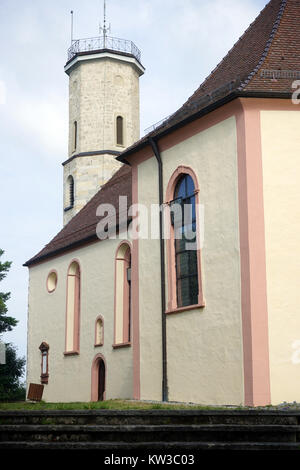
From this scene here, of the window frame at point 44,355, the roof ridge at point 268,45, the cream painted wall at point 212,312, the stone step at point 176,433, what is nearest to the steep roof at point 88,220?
the window frame at point 44,355

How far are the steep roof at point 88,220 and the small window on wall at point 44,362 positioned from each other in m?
3.53

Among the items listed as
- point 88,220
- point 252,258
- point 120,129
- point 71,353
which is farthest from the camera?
point 120,129

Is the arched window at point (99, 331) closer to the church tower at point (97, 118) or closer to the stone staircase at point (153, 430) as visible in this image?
the church tower at point (97, 118)

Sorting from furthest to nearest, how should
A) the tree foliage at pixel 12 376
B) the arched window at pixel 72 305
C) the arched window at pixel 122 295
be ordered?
the tree foliage at pixel 12 376 < the arched window at pixel 72 305 < the arched window at pixel 122 295

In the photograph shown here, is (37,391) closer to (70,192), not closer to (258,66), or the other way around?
(70,192)

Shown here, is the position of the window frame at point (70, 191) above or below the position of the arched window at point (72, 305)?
above

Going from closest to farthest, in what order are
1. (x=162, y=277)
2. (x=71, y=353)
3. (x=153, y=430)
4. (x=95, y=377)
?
1. (x=153, y=430)
2. (x=162, y=277)
3. (x=95, y=377)
4. (x=71, y=353)

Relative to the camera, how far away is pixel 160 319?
16.7 meters

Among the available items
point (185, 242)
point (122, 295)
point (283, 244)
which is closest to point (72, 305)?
point (122, 295)

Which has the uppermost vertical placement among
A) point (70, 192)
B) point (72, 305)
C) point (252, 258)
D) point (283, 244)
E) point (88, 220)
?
point (70, 192)

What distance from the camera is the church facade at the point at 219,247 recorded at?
44.8ft

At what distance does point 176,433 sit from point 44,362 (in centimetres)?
2035

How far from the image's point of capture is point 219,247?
14742 mm
